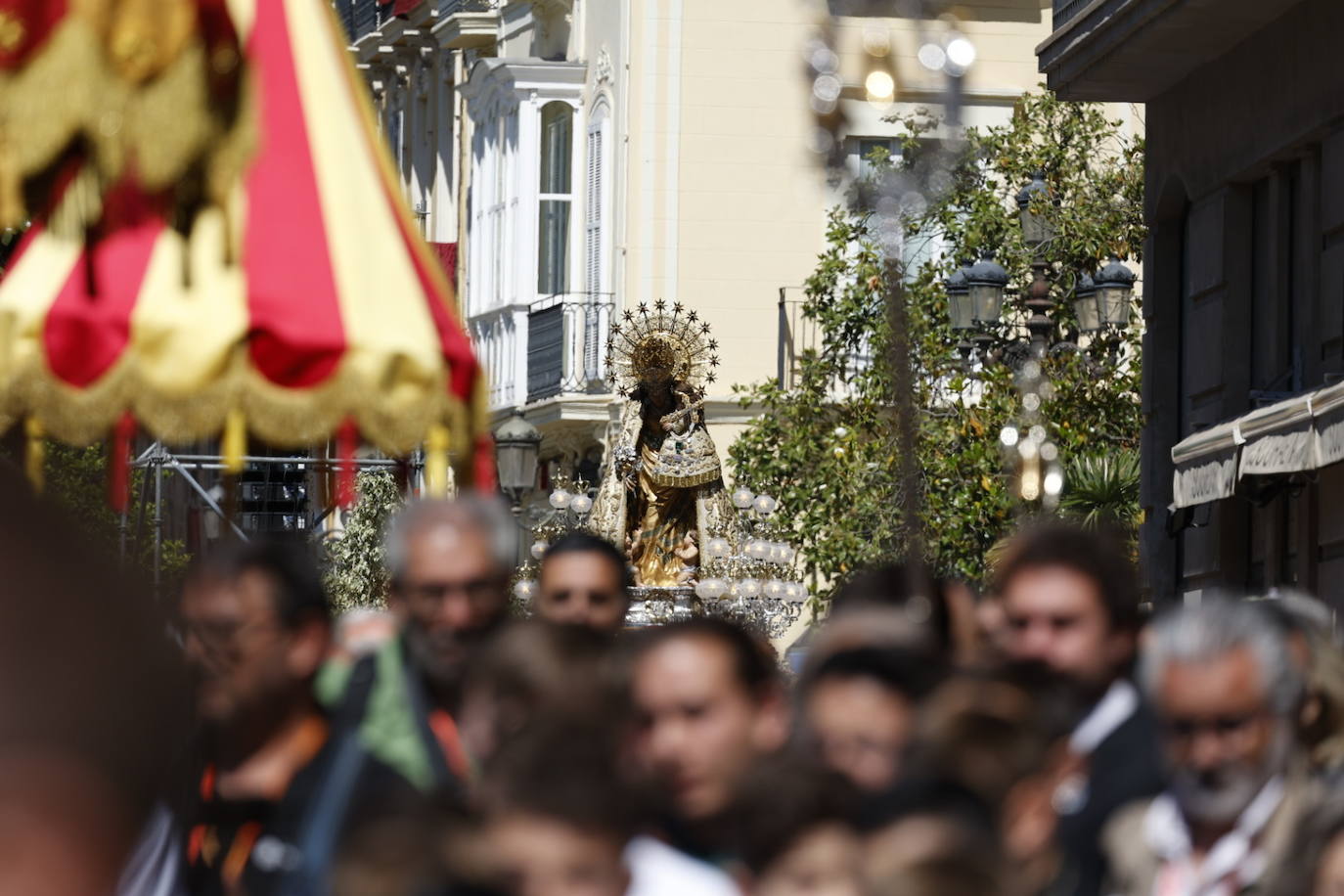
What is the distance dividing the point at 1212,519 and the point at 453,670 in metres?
13.0

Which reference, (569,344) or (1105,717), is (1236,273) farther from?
(569,344)

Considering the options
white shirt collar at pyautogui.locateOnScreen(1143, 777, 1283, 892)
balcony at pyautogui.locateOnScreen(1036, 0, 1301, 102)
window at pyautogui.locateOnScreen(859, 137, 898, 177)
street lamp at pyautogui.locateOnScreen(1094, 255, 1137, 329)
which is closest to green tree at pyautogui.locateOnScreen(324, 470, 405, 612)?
window at pyautogui.locateOnScreen(859, 137, 898, 177)

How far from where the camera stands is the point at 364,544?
35.1 meters

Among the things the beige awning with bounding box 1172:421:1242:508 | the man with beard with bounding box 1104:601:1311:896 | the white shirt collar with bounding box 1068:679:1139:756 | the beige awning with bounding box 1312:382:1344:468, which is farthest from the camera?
the beige awning with bounding box 1172:421:1242:508

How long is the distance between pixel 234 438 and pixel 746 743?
226 centimetres

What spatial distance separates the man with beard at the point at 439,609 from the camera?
15.9 feet

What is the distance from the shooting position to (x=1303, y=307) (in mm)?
15672

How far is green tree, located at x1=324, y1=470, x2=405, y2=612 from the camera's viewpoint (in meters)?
34.8

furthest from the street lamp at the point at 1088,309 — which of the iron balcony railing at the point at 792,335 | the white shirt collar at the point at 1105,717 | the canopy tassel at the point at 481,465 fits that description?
the white shirt collar at the point at 1105,717

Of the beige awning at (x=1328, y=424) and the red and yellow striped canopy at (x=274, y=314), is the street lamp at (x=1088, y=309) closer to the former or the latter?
the beige awning at (x=1328, y=424)

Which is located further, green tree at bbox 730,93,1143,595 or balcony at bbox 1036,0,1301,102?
green tree at bbox 730,93,1143,595

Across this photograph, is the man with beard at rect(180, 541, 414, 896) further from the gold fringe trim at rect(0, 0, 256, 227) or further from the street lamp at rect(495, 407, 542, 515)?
the street lamp at rect(495, 407, 542, 515)

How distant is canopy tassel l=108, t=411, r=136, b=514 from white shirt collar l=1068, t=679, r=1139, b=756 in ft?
8.83

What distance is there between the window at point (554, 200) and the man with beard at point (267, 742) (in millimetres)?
30467
